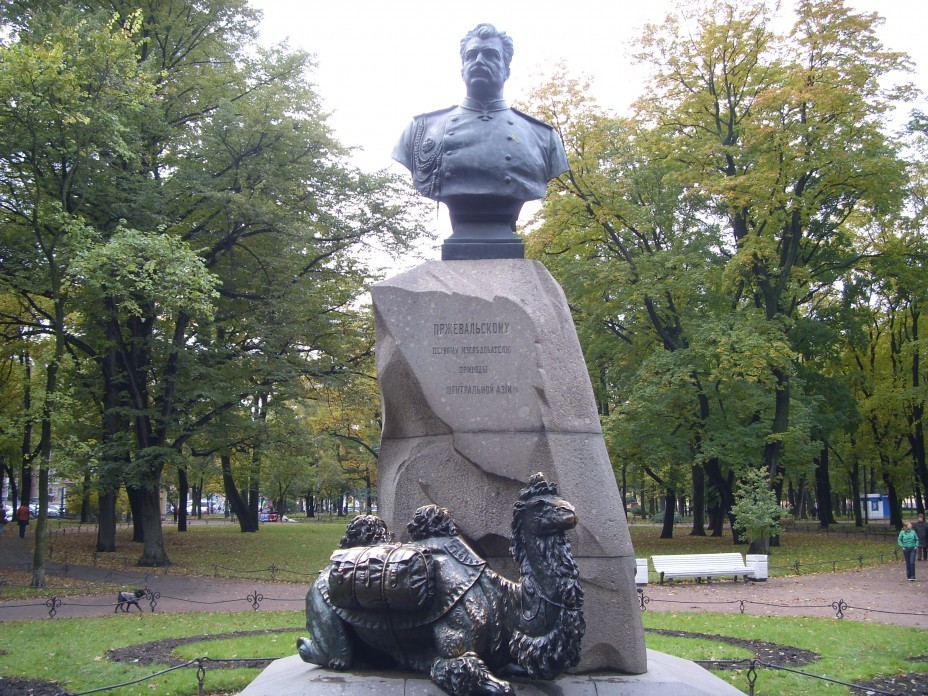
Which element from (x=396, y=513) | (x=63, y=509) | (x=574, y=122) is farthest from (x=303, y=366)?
(x=63, y=509)

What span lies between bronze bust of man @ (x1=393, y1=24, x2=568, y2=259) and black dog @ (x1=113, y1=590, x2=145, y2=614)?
982cm

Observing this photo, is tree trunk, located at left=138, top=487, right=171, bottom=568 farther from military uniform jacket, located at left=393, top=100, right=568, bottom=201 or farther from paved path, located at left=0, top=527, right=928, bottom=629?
military uniform jacket, located at left=393, top=100, right=568, bottom=201

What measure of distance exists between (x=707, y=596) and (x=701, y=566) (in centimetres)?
233

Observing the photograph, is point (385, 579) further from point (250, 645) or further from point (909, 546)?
point (909, 546)

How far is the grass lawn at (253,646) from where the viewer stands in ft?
27.7

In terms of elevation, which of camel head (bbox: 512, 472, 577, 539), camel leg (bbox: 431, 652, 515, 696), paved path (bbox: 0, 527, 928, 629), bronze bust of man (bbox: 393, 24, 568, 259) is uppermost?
bronze bust of man (bbox: 393, 24, 568, 259)

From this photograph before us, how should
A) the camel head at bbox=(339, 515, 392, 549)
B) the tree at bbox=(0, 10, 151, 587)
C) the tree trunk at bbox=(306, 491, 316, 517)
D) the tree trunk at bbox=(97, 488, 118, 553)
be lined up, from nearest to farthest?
the camel head at bbox=(339, 515, 392, 549) < the tree at bbox=(0, 10, 151, 587) < the tree trunk at bbox=(97, 488, 118, 553) < the tree trunk at bbox=(306, 491, 316, 517)

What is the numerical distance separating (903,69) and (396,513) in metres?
21.9

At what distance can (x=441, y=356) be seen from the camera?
239 inches

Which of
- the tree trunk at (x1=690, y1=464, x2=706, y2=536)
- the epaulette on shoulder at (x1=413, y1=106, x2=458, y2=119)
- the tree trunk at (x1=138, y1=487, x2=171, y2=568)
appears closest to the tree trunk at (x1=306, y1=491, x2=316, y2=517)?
the tree trunk at (x1=690, y1=464, x2=706, y2=536)

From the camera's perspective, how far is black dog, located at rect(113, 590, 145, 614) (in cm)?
1348

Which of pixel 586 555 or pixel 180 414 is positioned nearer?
pixel 586 555

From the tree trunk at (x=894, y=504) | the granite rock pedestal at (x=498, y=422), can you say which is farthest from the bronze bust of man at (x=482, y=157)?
the tree trunk at (x=894, y=504)

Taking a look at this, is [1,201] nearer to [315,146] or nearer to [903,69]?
[315,146]
